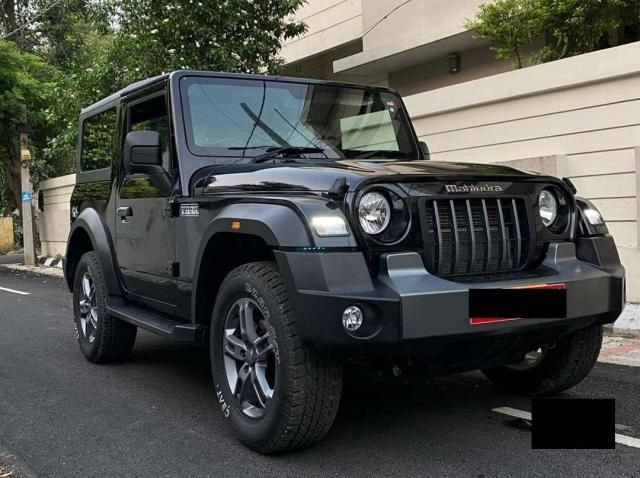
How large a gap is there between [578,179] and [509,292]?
474 cm

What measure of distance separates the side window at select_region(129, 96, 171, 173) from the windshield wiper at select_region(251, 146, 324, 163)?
0.61 meters

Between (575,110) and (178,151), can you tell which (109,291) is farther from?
(575,110)

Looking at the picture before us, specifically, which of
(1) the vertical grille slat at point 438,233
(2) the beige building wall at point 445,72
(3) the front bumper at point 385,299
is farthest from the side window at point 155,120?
(2) the beige building wall at point 445,72

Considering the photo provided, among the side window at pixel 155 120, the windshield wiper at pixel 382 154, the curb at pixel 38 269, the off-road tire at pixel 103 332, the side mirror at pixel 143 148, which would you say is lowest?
→ the curb at pixel 38 269

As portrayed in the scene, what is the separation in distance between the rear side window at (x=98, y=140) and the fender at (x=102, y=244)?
467 mm

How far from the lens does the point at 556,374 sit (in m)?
4.11

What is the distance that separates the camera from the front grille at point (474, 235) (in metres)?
3.23

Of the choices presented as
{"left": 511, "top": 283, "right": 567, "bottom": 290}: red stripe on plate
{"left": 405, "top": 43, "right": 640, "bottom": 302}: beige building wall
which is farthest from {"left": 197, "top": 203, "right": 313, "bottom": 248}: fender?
{"left": 405, "top": 43, "right": 640, "bottom": 302}: beige building wall

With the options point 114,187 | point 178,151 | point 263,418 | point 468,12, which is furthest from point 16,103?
point 263,418

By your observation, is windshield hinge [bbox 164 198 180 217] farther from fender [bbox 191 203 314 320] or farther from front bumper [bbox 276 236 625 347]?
front bumper [bbox 276 236 625 347]

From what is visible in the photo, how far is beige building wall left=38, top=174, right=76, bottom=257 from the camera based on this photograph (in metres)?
17.4

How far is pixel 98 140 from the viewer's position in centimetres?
599

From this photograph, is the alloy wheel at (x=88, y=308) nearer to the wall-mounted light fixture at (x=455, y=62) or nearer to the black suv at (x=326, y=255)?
the black suv at (x=326, y=255)

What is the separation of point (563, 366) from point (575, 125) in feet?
13.4
